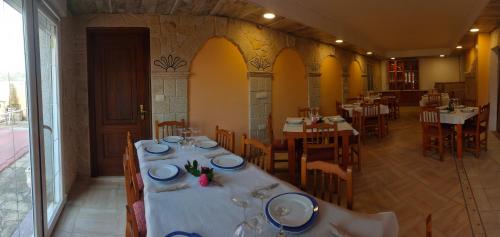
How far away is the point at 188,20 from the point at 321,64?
351cm

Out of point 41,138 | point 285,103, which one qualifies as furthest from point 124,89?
point 285,103

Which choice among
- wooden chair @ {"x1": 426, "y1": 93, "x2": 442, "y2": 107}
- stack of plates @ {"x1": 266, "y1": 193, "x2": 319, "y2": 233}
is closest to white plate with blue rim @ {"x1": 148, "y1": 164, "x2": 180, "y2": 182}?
stack of plates @ {"x1": 266, "y1": 193, "x2": 319, "y2": 233}

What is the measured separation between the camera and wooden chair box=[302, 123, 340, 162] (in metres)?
3.43

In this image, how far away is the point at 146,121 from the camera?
14.4 feet

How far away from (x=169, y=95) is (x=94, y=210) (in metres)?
1.73

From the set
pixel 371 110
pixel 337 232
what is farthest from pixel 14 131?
pixel 371 110

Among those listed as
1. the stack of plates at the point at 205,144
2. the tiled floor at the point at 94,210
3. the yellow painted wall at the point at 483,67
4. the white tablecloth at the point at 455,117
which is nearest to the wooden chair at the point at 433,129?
the white tablecloth at the point at 455,117

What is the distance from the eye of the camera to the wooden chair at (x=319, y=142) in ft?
11.3

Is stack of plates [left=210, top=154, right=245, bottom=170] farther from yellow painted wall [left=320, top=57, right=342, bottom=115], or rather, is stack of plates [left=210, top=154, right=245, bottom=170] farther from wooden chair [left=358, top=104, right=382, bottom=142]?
yellow painted wall [left=320, top=57, right=342, bottom=115]

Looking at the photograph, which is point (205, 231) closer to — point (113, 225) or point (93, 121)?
point (113, 225)

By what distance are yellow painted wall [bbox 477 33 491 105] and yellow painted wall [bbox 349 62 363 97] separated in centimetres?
285

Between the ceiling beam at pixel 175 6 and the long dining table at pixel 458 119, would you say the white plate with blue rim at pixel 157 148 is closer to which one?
the ceiling beam at pixel 175 6

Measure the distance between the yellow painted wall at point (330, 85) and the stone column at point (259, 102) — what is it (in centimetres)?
203

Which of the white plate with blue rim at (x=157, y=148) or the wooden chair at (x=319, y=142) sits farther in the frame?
the wooden chair at (x=319, y=142)
